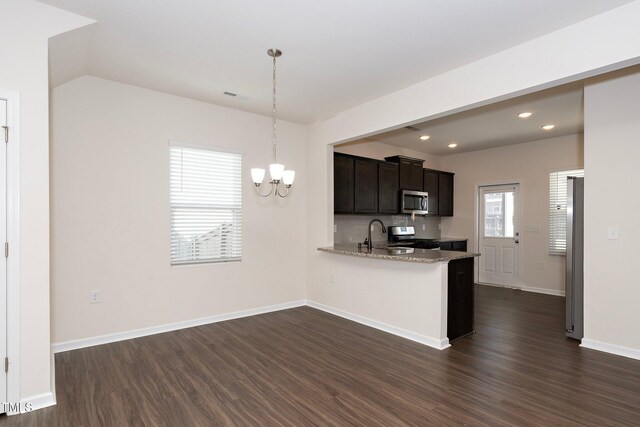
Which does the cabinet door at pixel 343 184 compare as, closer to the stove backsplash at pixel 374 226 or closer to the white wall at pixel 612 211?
the stove backsplash at pixel 374 226

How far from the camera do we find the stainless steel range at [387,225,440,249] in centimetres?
636

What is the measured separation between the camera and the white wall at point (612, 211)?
3.25 metres

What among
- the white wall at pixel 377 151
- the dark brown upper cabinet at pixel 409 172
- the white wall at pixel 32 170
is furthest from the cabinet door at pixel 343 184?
the white wall at pixel 32 170

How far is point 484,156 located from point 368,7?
18.1ft

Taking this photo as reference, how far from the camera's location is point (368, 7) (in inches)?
95.7

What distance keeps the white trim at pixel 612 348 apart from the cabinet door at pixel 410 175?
358 cm

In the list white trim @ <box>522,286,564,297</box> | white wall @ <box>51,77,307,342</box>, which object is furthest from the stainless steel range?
white wall @ <box>51,77,307,342</box>

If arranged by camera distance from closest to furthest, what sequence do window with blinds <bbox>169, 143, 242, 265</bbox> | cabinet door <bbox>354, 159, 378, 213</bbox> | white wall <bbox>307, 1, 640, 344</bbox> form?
white wall <bbox>307, 1, 640, 344</bbox> < window with blinds <bbox>169, 143, 242, 265</bbox> < cabinet door <bbox>354, 159, 378, 213</bbox>

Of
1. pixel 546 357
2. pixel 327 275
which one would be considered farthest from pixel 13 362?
pixel 546 357

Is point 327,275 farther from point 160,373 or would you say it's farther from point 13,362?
point 13,362

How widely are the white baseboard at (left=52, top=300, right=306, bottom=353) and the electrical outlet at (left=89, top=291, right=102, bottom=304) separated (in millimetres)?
372

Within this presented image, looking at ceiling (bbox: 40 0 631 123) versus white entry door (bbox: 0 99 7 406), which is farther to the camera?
ceiling (bbox: 40 0 631 123)

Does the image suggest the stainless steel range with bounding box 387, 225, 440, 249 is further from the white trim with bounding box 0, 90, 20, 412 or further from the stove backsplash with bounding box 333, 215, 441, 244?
the white trim with bounding box 0, 90, 20, 412

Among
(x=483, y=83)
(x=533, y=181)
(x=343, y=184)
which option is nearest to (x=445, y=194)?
(x=533, y=181)
